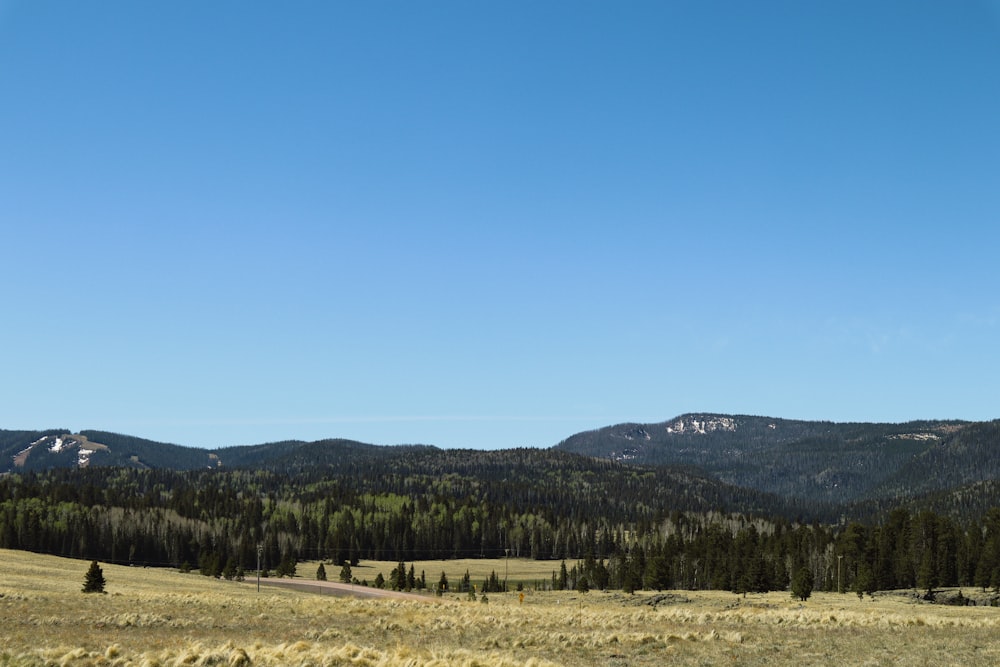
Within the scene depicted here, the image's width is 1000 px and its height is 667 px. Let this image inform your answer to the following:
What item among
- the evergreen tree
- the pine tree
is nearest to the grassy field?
the pine tree

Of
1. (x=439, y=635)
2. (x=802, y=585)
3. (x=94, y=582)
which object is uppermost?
(x=439, y=635)

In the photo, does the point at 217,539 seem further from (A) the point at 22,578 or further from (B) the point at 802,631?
(B) the point at 802,631

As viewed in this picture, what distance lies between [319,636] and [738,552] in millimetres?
106577

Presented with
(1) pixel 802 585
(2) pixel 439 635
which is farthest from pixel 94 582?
(1) pixel 802 585

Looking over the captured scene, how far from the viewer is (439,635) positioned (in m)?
39.1

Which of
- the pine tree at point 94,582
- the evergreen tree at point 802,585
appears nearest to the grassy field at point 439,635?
the pine tree at point 94,582

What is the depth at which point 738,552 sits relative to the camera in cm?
13088

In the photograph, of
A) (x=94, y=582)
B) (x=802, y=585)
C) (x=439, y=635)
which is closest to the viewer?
(x=439, y=635)

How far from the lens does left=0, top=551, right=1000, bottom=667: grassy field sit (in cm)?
2366

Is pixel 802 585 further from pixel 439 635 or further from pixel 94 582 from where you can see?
pixel 94 582

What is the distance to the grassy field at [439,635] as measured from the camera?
23.7 meters

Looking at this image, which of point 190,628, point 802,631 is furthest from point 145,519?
point 802,631

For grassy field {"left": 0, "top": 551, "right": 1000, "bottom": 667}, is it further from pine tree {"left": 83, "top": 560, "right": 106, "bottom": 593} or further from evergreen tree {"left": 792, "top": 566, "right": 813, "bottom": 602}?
evergreen tree {"left": 792, "top": 566, "right": 813, "bottom": 602}

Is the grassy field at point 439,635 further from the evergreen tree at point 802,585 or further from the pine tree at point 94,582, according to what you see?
the evergreen tree at point 802,585
